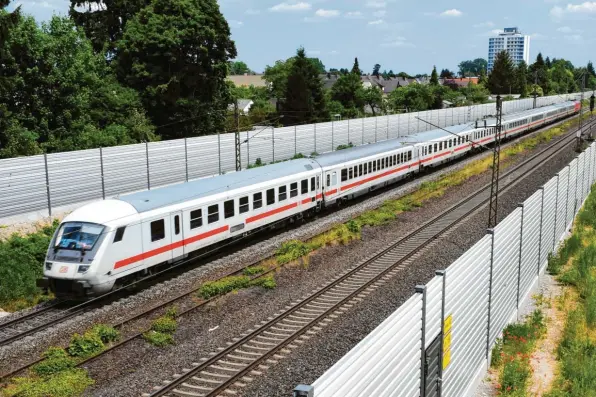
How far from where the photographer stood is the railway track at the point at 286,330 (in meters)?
12.5

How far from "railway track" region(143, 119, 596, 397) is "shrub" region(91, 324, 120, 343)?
9.24 feet

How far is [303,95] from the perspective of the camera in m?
69.6

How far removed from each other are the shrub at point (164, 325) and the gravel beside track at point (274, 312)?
9.6 inches

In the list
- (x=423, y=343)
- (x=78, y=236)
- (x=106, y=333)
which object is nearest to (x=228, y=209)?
(x=78, y=236)

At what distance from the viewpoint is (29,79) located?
3891 cm

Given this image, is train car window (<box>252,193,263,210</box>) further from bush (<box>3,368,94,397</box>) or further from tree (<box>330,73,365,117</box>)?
tree (<box>330,73,365,117</box>)

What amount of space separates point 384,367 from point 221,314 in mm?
10229

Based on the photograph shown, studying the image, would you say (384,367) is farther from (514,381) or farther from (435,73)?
(435,73)

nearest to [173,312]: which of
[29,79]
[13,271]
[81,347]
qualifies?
[81,347]

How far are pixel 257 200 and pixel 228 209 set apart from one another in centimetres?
199

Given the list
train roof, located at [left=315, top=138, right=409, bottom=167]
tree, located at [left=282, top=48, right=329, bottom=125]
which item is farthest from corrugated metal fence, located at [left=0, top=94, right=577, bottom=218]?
tree, located at [left=282, top=48, right=329, bottom=125]

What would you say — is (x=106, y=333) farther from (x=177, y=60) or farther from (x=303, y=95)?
(x=303, y=95)

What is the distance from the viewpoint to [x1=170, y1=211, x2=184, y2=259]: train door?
63.6 feet

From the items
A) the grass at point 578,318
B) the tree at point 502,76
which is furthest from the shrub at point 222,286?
the tree at point 502,76
